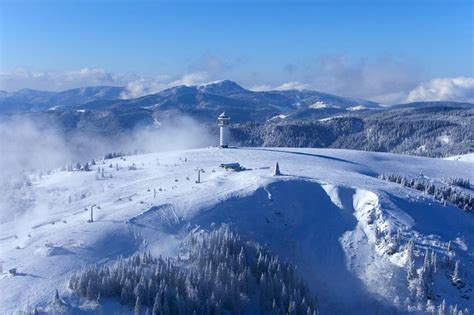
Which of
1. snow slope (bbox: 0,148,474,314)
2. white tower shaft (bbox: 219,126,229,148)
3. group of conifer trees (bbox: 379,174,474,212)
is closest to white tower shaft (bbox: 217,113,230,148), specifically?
white tower shaft (bbox: 219,126,229,148)

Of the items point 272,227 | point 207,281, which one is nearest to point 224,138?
point 272,227

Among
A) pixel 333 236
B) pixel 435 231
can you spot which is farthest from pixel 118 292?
pixel 435 231

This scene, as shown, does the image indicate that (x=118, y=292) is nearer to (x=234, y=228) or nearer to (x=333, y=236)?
(x=234, y=228)

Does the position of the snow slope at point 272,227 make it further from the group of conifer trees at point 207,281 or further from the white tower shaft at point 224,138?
the white tower shaft at point 224,138

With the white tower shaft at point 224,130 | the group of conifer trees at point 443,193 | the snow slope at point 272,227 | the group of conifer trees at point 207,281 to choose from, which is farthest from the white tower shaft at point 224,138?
the group of conifer trees at point 207,281

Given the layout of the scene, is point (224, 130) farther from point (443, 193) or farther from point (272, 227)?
point (272, 227)

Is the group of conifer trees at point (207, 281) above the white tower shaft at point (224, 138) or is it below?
below

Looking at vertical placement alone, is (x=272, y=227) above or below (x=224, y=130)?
below

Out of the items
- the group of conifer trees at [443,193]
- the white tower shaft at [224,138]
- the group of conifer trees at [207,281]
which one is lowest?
the group of conifer trees at [207,281]

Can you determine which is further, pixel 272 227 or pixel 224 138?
pixel 224 138
